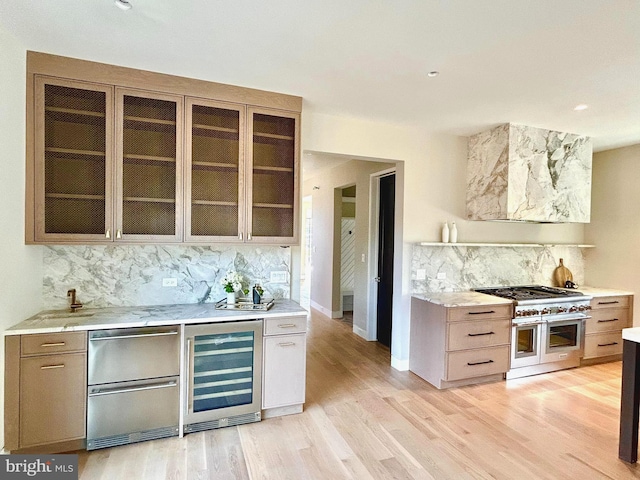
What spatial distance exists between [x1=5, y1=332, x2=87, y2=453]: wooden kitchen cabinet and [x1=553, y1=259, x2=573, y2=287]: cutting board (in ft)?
17.8

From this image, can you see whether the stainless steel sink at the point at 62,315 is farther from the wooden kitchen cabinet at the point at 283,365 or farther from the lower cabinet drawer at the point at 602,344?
the lower cabinet drawer at the point at 602,344

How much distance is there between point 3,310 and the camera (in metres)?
2.14

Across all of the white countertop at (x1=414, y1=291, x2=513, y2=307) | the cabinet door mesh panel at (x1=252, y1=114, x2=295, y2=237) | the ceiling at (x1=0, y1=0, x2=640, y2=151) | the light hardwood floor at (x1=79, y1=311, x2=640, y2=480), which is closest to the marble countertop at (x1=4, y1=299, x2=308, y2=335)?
the cabinet door mesh panel at (x1=252, y1=114, x2=295, y2=237)

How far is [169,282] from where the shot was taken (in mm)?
3025

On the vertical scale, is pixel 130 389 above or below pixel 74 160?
below

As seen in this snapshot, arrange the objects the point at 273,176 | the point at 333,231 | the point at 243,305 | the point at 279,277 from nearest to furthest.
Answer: the point at 243,305, the point at 273,176, the point at 279,277, the point at 333,231

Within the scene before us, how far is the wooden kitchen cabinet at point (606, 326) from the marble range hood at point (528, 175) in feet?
3.59

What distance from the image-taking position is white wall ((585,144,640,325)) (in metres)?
4.39

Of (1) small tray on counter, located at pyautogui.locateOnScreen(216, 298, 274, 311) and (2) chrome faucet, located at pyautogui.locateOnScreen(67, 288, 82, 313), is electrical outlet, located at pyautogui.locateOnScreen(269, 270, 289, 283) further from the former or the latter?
(2) chrome faucet, located at pyautogui.locateOnScreen(67, 288, 82, 313)

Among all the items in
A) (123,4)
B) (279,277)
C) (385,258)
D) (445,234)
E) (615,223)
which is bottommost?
(279,277)

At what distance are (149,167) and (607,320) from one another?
536 cm

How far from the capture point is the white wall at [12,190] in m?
2.14

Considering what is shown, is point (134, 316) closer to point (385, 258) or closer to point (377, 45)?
point (377, 45)

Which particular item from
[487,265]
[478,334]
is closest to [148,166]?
[478,334]
